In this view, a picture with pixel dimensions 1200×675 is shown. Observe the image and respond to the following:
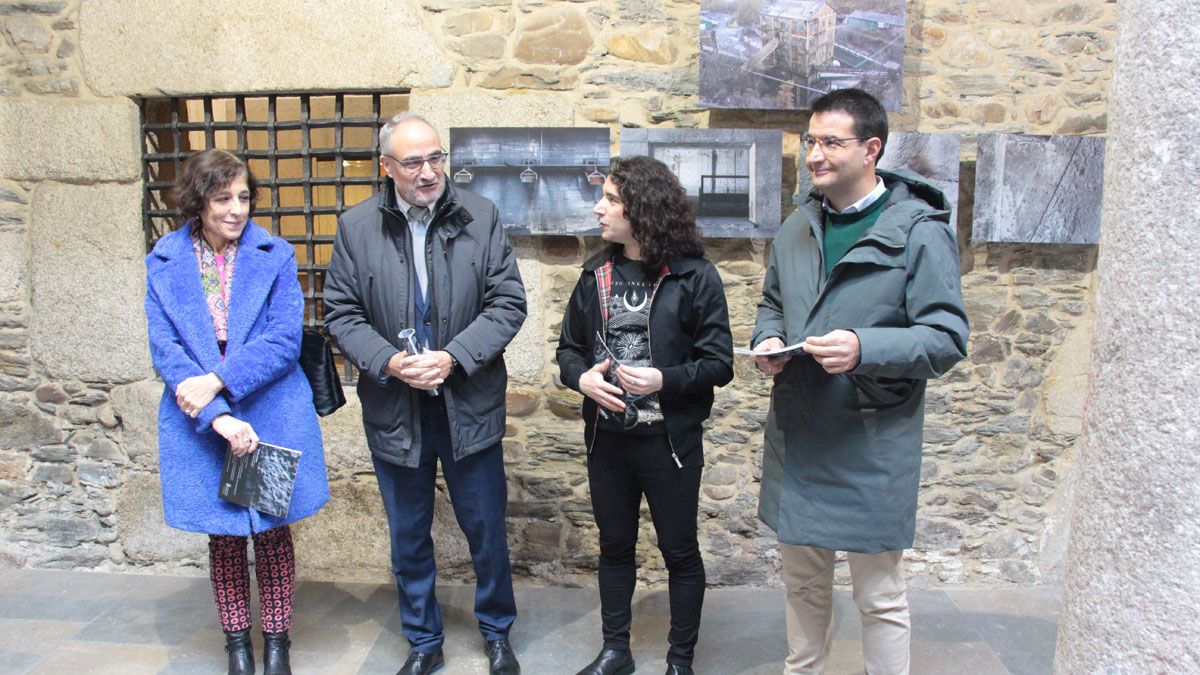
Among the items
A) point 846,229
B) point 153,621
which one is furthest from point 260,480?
point 846,229

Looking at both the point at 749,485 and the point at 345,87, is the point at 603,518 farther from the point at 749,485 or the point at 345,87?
the point at 345,87

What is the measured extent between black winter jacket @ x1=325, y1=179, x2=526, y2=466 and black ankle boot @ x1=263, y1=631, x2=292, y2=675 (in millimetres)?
819

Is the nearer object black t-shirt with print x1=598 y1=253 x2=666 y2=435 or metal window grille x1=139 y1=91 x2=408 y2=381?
black t-shirt with print x1=598 y1=253 x2=666 y2=435

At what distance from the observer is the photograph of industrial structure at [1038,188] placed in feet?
12.0

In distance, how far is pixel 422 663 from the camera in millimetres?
3084

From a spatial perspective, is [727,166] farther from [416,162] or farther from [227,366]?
[227,366]

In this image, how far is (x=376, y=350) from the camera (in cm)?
277

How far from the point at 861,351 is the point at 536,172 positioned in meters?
1.91

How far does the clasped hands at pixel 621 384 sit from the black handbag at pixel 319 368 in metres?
0.97

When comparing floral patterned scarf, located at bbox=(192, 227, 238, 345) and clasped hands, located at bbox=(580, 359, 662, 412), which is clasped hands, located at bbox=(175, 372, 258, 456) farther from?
clasped hands, located at bbox=(580, 359, 662, 412)

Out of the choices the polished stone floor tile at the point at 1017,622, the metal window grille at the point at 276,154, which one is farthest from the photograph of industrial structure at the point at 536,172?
the polished stone floor tile at the point at 1017,622

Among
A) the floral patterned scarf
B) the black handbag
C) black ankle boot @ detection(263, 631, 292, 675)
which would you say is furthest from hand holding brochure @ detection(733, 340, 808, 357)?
black ankle boot @ detection(263, 631, 292, 675)

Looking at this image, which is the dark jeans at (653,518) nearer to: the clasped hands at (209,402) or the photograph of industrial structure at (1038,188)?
the clasped hands at (209,402)

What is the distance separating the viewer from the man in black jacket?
2.80 meters
